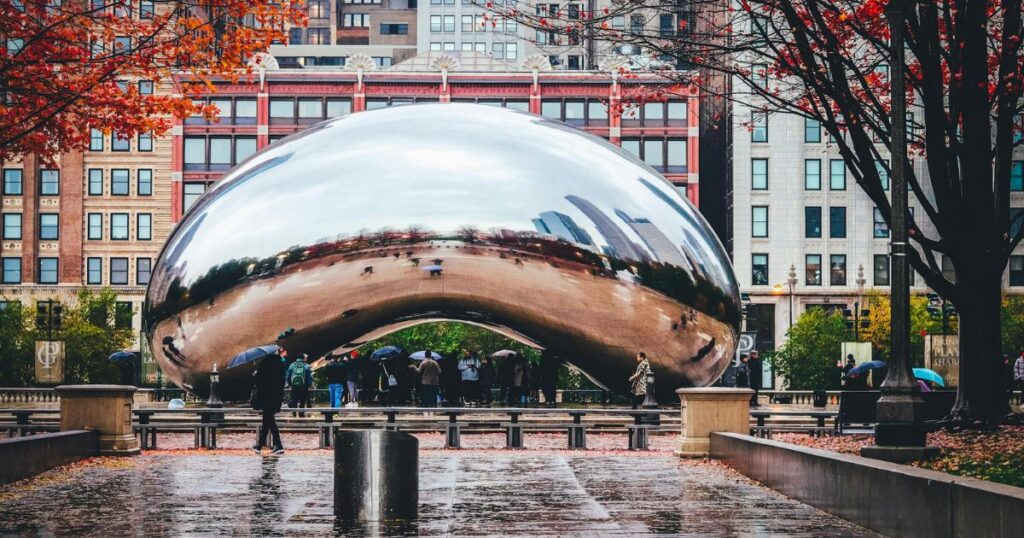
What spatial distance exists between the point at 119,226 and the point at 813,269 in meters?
41.8

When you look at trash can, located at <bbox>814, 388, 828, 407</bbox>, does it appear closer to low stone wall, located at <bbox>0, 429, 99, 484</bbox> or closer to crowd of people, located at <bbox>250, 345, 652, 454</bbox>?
crowd of people, located at <bbox>250, 345, 652, 454</bbox>

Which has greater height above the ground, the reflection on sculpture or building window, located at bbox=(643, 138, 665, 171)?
building window, located at bbox=(643, 138, 665, 171)

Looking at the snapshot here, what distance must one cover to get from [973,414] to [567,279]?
8.16m

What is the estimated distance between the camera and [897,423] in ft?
43.4

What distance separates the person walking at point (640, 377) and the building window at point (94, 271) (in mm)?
64621

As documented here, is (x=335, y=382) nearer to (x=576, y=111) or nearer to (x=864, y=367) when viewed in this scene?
(x=864, y=367)

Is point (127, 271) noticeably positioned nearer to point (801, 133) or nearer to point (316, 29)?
point (801, 133)

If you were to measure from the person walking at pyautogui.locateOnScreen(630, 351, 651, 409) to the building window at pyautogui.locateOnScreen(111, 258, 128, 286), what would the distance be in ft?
210

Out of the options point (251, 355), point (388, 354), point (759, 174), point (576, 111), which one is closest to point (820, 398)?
point (388, 354)

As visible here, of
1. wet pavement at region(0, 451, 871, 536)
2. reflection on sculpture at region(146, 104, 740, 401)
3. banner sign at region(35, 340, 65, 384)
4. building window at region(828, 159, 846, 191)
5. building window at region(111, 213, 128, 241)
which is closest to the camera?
wet pavement at region(0, 451, 871, 536)

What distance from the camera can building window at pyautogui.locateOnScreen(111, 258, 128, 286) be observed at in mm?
86250

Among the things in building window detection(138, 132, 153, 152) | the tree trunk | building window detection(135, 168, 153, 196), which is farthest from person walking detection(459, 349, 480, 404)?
building window detection(138, 132, 153, 152)

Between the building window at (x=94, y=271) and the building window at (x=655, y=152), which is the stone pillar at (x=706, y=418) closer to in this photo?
the building window at (x=655, y=152)

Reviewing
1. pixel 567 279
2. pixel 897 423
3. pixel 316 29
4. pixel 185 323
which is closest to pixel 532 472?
pixel 897 423
